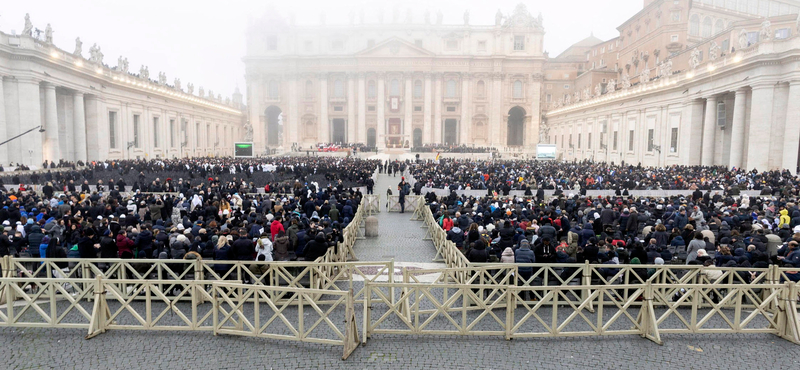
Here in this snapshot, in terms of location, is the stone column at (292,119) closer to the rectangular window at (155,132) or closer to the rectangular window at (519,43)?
the rectangular window at (155,132)

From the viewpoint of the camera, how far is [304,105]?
80.7 m

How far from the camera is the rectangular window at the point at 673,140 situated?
3981cm

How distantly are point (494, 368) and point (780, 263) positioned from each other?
670cm

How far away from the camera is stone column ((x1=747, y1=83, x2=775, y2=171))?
30.0 m

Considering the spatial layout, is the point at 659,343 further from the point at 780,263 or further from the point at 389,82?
the point at 389,82

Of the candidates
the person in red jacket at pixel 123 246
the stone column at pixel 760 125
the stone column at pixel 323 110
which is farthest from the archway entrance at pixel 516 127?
the person in red jacket at pixel 123 246

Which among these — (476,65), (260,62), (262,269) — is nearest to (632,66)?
(476,65)

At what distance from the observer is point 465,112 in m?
79.6

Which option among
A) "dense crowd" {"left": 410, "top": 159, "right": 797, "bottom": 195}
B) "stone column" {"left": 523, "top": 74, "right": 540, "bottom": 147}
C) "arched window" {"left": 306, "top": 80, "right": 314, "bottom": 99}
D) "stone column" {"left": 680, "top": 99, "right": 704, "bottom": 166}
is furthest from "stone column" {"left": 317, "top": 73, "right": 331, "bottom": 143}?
"stone column" {"left": 680, "top": 99, "right": 704, "bottom": 166}

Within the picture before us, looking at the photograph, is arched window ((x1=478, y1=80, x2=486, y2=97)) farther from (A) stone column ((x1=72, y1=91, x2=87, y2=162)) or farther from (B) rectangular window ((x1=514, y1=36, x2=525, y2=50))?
(A) stone column ((x1=72, y1=91, x2=87, y2=162))

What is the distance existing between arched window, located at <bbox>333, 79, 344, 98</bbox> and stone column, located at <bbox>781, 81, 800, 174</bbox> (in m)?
61.3

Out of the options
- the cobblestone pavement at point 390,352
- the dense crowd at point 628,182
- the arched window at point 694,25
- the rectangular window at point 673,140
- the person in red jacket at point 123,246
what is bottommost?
the cobblestone pavement at point 390,352

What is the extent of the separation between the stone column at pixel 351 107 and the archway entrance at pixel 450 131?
1513cm

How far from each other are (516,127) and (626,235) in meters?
75.1
